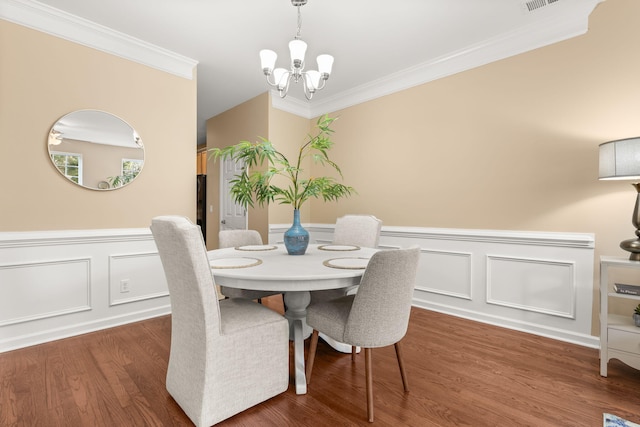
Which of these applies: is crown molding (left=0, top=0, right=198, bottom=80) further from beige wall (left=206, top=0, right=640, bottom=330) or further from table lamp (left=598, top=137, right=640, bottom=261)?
table lamp (left=598, top=137, right=640, bottom=261)

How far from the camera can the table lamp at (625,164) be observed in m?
1.76

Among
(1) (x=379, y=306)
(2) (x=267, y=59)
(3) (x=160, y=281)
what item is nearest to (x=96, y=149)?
(3) (x=160, y=281)

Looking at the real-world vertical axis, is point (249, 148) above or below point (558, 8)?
below

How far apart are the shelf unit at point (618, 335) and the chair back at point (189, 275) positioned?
2.36m

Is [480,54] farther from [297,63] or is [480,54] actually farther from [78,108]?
[78,108]

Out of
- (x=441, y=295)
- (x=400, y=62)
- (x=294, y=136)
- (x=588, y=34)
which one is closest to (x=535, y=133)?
(x=588, y=34)

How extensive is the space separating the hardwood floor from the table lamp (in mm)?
841

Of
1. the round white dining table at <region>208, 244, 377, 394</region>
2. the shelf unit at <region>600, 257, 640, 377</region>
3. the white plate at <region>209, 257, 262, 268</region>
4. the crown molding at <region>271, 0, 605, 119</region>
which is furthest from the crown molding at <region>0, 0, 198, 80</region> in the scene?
the shelf unit at <region>600, 257, 640, 377</region>

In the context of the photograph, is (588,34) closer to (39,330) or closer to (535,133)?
(535,133)

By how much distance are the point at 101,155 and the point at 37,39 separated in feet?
3.07

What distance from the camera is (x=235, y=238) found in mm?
2721

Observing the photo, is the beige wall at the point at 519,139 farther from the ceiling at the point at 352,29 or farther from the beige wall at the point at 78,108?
the beige wall at the point at 78,108

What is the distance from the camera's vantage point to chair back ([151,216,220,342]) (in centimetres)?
127

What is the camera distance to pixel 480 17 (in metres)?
2.42
